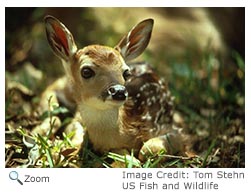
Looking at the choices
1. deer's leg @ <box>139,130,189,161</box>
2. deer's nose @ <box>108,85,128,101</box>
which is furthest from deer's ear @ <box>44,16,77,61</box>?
deer's leg @ <box>139,130,189,161</box>

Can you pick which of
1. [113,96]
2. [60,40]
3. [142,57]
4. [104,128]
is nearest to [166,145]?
[104,128]

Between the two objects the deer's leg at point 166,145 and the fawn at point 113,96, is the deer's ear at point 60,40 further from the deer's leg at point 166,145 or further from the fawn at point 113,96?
the deer's leg at point 166,145

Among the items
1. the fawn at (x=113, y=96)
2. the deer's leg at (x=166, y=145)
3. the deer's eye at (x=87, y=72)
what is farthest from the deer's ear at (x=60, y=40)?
the deer's leg at (x=166, y=145)

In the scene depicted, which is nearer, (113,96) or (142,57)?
(113,96)

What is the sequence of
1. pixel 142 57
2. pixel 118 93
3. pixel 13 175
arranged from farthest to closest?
pixel 142 57 → pixel 13 175 → pixel 118 93

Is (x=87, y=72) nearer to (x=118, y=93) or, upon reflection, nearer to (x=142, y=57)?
(x=118, y=93)
